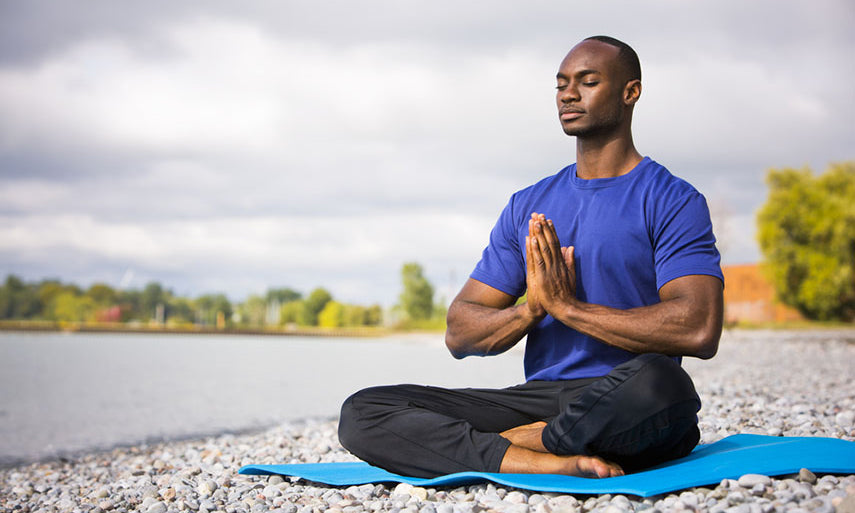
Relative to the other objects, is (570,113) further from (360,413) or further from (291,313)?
(291,313)

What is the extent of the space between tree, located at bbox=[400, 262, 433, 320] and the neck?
60.8 meters

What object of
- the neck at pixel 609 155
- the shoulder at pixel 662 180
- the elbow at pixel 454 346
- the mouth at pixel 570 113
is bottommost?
the elbow at pixel 454 346

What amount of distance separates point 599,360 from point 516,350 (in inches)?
1258

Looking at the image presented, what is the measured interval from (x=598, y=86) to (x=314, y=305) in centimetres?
7969

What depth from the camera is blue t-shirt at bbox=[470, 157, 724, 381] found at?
9.04ft

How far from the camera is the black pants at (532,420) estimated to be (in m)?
2.58

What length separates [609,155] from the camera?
3033 millimetres

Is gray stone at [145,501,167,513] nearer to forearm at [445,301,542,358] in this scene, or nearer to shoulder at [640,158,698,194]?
forearm at [445,301,542,358]

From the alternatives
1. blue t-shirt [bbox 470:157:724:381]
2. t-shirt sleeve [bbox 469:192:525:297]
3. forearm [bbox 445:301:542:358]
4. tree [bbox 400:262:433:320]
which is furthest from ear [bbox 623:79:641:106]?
tree [bbox 400:262:433:320]

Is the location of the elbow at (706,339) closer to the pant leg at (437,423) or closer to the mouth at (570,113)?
the pant leg at (437,423)

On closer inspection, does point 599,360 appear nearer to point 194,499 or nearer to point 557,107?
point 557,107

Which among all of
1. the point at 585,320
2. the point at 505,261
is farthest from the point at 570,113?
the point at 585,320

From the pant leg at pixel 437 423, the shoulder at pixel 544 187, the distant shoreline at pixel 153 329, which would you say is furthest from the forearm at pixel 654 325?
the distant shoreline at pixel 153 329

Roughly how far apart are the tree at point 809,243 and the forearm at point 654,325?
105 feet
